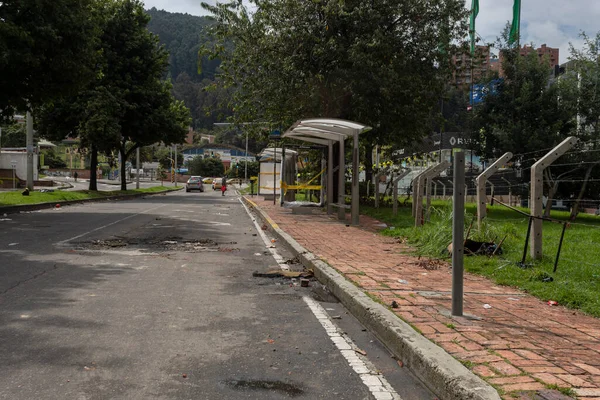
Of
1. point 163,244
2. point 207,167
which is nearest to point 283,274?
point 163,244

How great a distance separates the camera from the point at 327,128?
17.5m

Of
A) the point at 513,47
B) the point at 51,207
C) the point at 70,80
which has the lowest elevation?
the point at 51,207

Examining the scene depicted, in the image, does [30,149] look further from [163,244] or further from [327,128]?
[163,244]

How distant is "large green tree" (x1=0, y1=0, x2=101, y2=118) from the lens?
17656 millimetres

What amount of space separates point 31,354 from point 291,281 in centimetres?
423

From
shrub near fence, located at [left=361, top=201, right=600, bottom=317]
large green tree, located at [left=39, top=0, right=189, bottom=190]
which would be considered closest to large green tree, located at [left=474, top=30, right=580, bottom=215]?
shrub near fence, located at [left=361, top=201, right=600, bottom=317]

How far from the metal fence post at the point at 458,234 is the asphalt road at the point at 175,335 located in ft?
2.92

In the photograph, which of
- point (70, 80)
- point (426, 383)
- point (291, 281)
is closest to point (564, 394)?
point (426, 383)

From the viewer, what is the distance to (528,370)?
161 inches

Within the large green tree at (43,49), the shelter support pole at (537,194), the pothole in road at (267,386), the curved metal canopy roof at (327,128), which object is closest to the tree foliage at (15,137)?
the large green tree at (43,49)

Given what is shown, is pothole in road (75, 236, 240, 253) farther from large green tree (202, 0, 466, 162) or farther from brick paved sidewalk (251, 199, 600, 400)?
large green tree (202, 0, 466, 162)

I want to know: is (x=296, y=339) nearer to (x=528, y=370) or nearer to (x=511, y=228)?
(x=528, y=370)

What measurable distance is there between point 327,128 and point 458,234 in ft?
39.7

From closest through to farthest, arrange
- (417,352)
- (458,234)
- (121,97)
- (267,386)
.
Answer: (267,386) < (417,352) < (458,234) < (121,97)
